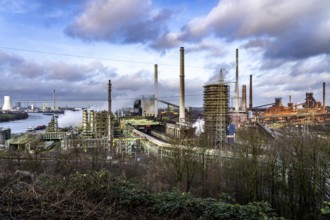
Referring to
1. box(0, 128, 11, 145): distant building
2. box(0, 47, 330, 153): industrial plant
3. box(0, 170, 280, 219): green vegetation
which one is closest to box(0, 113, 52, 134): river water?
box(0, 128, 11, 145): distant building

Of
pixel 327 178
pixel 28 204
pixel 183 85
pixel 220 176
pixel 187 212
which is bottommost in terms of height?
pixel 220 176

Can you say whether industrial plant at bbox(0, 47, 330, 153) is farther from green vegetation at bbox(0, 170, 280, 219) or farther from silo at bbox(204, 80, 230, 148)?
green vegetation at bbox(0, 170, 280, 219)

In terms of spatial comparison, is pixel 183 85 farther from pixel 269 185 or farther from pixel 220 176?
pixel 269 185

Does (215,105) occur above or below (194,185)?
above

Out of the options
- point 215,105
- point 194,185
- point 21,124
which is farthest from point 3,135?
point 21,124

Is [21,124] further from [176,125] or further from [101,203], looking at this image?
[101,203]

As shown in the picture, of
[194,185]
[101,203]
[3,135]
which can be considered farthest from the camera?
[3,135]

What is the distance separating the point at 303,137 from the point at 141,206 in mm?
9059

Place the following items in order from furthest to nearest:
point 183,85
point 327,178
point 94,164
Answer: point 183,85
point 94,164
point 327,178

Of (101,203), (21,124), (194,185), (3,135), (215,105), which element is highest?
(215,105)

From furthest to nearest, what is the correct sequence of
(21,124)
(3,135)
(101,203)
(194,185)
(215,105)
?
(21,124), (3,135), (215,105), (194,185), (101,203)

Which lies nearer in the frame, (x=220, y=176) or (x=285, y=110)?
(x=220, y=176)

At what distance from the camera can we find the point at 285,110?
5759cm

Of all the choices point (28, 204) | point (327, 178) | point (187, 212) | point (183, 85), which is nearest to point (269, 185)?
point (327, 178)
